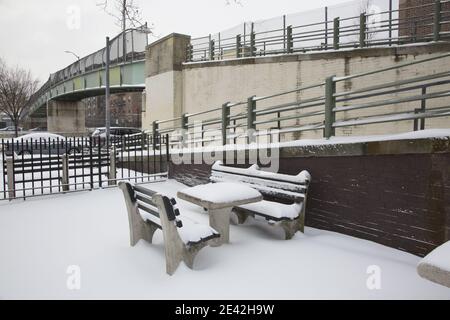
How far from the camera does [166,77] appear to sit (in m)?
19.3

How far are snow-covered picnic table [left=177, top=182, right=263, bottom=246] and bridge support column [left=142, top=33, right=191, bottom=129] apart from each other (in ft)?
45.2

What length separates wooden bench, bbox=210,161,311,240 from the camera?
5340 mm

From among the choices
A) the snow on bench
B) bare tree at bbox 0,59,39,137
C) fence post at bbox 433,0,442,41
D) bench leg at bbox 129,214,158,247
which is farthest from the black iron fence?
bare tree at bbox 0,59,39,137

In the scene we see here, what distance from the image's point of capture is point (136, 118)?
93.8m

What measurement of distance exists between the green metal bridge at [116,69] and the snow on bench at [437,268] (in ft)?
56.8

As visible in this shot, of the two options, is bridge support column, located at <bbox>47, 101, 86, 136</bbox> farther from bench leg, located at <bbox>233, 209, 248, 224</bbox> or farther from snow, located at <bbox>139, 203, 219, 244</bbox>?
snow, located at <bbox>139, 203, 219, 244</bbox>


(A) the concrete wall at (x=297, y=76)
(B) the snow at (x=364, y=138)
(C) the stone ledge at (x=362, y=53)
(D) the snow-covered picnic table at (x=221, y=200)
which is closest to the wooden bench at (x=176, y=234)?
(D) the snow-covered picnic table at (x=221, y=200)

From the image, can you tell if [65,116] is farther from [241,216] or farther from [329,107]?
[329,107]

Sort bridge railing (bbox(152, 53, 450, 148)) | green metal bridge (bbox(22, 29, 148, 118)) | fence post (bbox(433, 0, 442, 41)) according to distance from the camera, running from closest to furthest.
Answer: bridge railing (bbox(152, 53, 450, 148)) < fence post (bbox(433, 0, 442, 41)) < green metal bridge (bbox(22, 29, 148, 118))

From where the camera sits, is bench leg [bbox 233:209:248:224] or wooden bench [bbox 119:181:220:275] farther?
bench leg [bbox 233:209:248:224]

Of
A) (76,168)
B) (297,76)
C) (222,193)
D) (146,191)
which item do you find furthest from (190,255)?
(297,76)

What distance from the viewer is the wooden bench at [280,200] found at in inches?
210

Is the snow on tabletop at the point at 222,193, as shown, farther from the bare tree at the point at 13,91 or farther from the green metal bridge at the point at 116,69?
the bare tree at the point at 13,91
